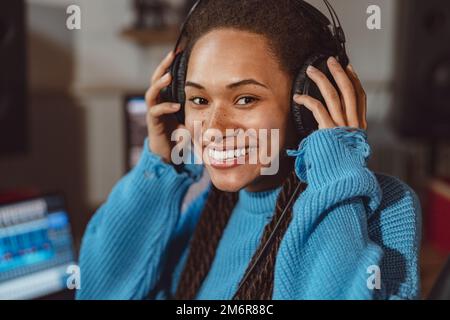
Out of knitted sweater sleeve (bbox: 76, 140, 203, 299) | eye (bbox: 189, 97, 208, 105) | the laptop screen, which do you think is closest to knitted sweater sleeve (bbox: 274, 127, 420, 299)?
eye (bbox: 189, 97, 208, 105)

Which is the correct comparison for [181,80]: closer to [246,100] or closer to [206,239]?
[246,100]

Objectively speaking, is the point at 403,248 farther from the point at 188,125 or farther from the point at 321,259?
the point at 188,125

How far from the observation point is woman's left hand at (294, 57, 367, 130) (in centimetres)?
52

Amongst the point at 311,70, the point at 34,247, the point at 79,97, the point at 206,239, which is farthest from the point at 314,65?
the point at 79,97

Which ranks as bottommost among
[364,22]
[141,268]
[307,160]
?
[141,268]

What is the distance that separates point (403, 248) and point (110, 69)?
136 cm

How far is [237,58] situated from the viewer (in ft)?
1.73

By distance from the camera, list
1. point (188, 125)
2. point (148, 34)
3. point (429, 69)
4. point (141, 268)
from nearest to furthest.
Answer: point (188, 125)
point (141, 268)
point (429, 69)
point (148, 34)

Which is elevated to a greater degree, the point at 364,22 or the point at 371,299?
the point at 364,22

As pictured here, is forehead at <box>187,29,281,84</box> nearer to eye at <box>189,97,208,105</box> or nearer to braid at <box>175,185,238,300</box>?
eye at <box>189,97,208,105</box>

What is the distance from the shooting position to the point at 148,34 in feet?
5.31

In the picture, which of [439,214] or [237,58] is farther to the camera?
[439,214]

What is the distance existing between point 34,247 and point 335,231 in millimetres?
918
